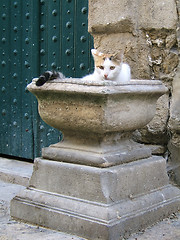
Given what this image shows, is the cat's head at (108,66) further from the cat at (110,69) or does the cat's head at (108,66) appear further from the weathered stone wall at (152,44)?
the weathered stone wall at (152,44)

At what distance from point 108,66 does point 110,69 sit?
0.03 m

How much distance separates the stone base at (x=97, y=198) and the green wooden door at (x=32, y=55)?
1167 millimetres

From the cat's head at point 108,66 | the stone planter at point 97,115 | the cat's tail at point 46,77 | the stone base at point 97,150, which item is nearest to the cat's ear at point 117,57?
the cat's head at point 108,66

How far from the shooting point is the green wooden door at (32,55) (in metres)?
3.62

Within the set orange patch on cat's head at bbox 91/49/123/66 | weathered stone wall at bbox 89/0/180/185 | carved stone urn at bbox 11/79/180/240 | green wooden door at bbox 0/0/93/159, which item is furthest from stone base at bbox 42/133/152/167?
green wooden door at bbox 0/0/93/159

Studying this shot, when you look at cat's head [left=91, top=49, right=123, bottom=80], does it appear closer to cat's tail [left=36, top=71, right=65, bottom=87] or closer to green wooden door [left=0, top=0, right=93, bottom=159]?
cat's tail [left=36, top=71, right=65, bottom=87]

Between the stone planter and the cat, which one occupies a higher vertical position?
the cat

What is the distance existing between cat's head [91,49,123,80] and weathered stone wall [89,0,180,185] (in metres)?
0.32

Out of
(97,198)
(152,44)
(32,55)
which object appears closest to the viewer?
(97,198)

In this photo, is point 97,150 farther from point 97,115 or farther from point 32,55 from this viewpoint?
point 32,55

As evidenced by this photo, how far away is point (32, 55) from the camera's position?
13.0 feet

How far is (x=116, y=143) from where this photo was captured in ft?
8.70

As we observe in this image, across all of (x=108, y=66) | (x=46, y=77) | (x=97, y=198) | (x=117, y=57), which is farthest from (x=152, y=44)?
(x=97, y=198)

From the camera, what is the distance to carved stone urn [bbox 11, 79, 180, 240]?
2406mm
